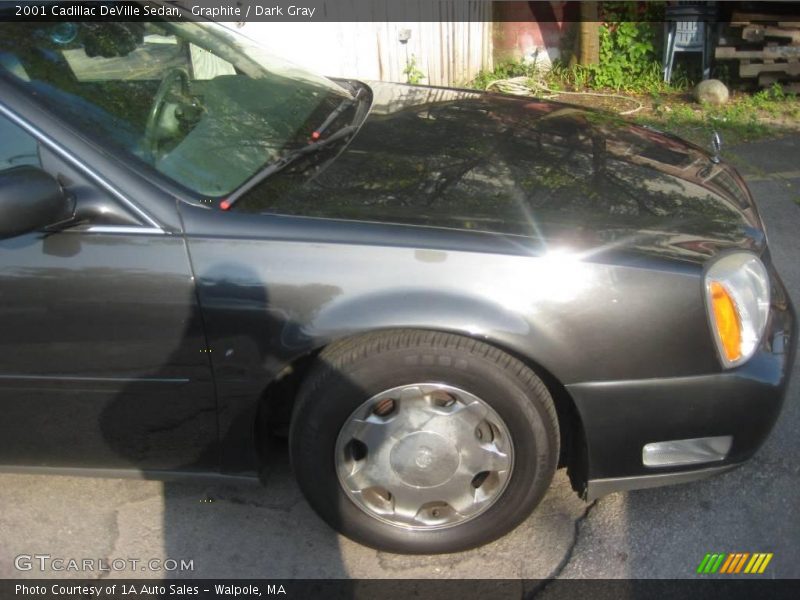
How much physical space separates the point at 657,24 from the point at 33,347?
7.62m

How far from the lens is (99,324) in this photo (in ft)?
7.47

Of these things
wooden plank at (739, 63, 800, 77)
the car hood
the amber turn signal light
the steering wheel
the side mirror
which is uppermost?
the steering wheel

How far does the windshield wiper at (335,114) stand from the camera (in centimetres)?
285

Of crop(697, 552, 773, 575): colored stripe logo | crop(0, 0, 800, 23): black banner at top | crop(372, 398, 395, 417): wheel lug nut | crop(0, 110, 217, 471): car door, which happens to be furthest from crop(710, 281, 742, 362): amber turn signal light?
crop(0, 0, 800, 23): black banner at top

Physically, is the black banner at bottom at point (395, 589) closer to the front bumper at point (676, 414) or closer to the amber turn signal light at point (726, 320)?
the front bumper at point (676, 414)

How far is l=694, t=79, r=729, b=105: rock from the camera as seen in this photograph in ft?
23.7

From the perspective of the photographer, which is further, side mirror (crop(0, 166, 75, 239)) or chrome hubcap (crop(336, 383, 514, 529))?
chrome hubcap (crop(336, 383, 514, 529))

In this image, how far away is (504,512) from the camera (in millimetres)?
2439

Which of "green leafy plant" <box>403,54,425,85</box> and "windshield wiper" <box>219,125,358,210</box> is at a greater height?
"windshield wiper" <box>219,125,358,210</box>

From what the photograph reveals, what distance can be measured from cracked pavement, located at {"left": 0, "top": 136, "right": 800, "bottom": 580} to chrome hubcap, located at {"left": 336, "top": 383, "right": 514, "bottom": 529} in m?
0.21

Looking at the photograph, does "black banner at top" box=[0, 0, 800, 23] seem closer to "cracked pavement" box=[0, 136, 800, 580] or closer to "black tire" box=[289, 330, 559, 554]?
"cracked pavement" box=[0, 136, 800, 580]

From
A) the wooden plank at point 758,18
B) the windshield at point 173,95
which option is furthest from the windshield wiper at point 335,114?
the wooden plank at point 758,18

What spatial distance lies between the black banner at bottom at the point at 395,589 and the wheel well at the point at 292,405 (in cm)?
32

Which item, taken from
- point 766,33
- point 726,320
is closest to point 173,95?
point 726,320
